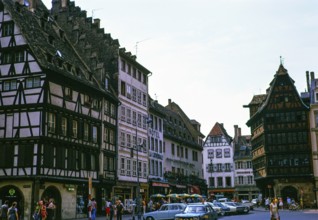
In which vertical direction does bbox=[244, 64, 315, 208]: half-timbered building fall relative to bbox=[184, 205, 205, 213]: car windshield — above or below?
above

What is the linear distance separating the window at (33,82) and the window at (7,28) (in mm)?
4762

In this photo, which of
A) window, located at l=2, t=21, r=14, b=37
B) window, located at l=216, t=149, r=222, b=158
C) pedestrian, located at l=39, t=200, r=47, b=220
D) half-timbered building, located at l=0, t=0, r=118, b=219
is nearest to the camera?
→ pedestrian, located at l=39, t=200, r=47, b=220

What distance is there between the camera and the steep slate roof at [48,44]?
37938 mm

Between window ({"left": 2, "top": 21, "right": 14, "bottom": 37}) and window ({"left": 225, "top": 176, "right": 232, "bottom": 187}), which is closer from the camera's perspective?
window ({"left": 2, "top": 21, "right": 14, "bottom": 37})

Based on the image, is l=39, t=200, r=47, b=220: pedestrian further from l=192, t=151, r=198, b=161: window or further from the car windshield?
l=192, t=151, r=198, b=161: window

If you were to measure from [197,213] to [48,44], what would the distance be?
22081 mm

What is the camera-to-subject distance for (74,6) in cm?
5381

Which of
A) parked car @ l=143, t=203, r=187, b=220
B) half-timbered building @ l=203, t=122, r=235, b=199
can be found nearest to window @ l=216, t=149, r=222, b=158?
half-timbered building @ l=203, t=122, r=235, b=199

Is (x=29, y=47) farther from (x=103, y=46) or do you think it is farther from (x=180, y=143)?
(x=180, y=143)

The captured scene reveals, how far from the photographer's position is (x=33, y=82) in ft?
121

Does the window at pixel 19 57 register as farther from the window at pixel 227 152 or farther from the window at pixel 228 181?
the window at pixel 228 181

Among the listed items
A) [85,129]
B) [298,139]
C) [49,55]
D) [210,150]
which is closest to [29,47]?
[49,55]

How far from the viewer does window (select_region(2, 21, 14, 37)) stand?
3859 centimetres

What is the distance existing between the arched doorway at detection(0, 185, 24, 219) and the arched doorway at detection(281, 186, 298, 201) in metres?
39.9
